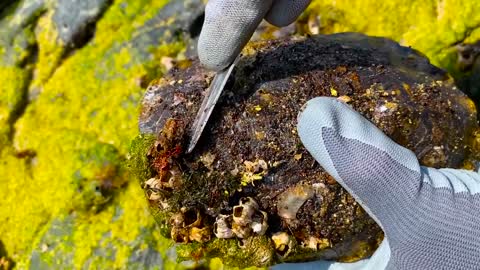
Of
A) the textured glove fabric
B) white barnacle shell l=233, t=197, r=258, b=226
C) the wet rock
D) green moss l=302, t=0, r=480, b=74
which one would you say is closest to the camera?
the textured glove fabric

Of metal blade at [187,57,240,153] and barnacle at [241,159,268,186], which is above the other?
metal blade at [187,57,240,153]

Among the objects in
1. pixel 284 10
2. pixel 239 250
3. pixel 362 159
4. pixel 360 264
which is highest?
pixel 284 10

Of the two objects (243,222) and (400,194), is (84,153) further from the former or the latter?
(400,194)

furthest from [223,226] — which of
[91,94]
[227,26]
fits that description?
[91,94]

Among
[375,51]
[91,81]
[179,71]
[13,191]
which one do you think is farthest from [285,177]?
[13,191]

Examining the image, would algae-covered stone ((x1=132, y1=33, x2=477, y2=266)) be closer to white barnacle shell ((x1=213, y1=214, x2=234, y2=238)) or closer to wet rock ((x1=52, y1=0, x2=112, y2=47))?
white barnacle shell ((x1=213, y1=214, x2=234, y2=238))

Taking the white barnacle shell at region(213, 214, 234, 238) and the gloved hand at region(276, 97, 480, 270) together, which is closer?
the gloved hand at region(276, 97, 480, 270)

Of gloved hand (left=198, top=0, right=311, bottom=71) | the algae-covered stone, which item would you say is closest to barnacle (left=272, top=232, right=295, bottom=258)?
the algae-covered stone
